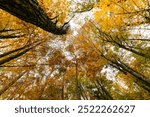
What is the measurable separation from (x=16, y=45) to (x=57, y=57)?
24.3 ft

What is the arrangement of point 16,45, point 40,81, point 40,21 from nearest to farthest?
point 40,21 < point 16,45 < point 40,81

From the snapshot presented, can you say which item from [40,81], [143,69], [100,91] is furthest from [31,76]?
[143,69]

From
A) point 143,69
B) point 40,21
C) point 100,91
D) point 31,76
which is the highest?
point 40,21

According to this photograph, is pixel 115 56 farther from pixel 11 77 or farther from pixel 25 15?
pixel 25 15

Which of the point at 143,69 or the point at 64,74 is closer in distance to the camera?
the point at 143,69

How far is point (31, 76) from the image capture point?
685 inches

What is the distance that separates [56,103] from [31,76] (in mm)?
11264

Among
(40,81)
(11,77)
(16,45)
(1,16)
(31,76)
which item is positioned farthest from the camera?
(40,81)

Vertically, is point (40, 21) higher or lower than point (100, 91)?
higher

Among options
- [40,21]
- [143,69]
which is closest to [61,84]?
[143,69]

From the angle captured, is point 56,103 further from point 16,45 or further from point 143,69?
point 143,69

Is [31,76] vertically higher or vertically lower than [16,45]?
lower

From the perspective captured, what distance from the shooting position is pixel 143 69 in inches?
568

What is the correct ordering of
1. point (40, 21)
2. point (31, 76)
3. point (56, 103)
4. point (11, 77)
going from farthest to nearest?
point (31, 76), point (11, 77), point (40, 21), point (56, 103)
